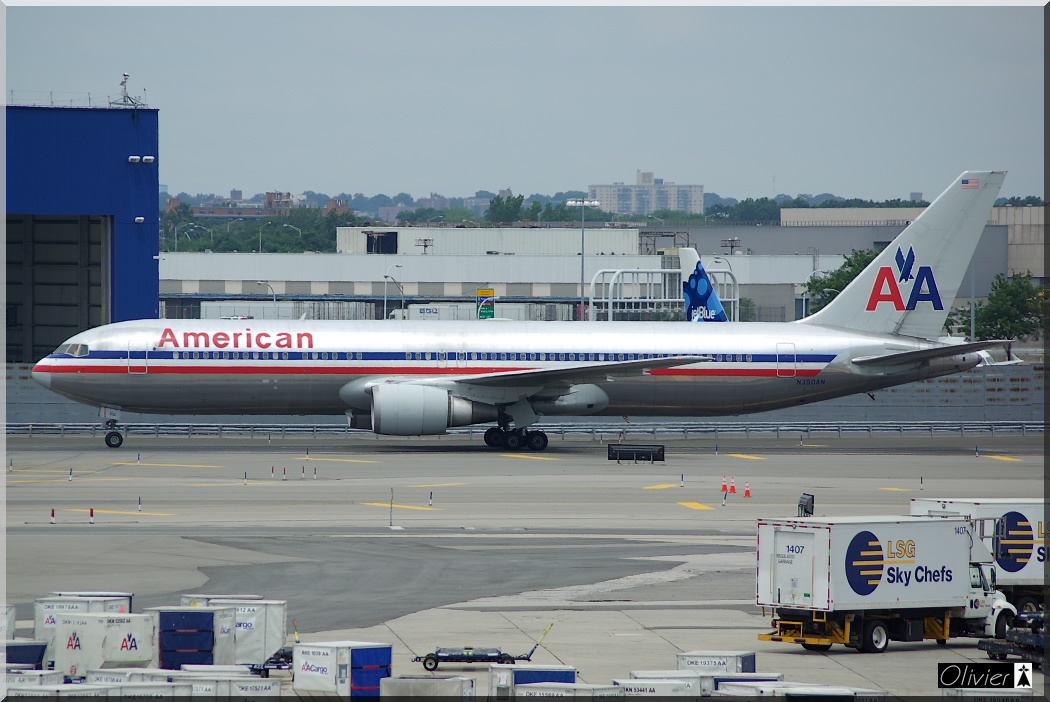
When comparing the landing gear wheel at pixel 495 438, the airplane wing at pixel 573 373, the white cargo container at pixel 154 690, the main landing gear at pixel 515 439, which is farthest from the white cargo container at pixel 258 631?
the landing gear wheel at pixel 495 438

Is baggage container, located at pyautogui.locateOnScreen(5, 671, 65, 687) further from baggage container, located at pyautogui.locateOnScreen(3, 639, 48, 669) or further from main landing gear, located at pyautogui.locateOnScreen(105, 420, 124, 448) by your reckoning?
main landing gear, located at pyautogui.locateOnScreen(105, 420, 124, 448)

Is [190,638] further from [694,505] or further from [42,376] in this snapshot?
[42,376]

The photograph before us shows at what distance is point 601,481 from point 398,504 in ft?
27.2

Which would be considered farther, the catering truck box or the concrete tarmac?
the concrete tarmac

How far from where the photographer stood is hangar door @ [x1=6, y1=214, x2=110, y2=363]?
69.9 meters

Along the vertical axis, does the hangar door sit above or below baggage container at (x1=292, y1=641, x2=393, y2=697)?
above

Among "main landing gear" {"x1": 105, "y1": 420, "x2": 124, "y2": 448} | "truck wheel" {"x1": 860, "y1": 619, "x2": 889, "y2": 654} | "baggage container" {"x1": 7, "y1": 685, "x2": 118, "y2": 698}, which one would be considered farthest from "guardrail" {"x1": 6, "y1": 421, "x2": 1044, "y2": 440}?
"baggage container" {"x1": 7, "y1": 685, "x2": 118, "y2": 698}

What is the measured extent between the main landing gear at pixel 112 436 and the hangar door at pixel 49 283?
2052 centimetres

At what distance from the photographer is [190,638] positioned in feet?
60.1

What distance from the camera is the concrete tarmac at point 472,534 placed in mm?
21062

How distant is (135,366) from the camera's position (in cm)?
4766

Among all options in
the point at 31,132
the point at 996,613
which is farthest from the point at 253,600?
A: the point at 31,132

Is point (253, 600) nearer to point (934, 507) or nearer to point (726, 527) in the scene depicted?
point (934, 507)

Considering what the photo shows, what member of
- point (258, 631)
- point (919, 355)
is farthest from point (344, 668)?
point (919, 355)
